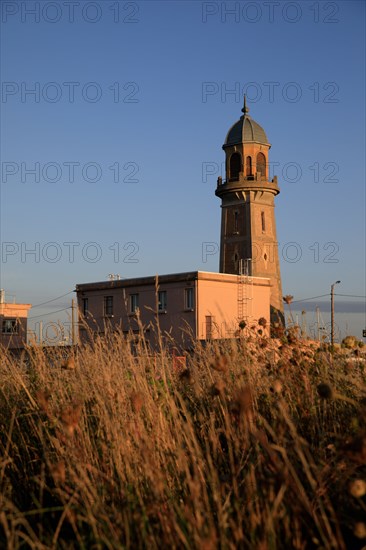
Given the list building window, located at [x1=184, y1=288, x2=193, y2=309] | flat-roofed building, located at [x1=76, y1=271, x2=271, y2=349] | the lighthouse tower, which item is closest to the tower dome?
the lighthouse tower

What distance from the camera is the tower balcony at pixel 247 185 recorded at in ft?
199

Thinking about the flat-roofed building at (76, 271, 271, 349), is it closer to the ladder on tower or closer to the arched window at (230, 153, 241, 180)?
the ladder on tower

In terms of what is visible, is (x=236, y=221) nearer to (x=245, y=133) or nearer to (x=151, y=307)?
(x=245, y=133)

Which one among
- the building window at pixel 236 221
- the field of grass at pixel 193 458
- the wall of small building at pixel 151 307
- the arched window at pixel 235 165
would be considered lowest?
the field of grass at pixel 193 458

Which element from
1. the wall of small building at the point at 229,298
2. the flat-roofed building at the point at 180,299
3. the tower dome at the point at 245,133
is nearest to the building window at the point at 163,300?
the flat-roofed building at the point at 180,299

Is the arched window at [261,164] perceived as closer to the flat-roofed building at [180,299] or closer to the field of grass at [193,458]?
the flat-roofed building at [180,299]

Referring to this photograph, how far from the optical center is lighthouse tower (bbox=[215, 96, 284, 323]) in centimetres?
5894

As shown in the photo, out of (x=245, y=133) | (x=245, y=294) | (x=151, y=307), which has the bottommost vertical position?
(x=151, y=307)

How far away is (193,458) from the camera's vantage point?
3809 millimetres

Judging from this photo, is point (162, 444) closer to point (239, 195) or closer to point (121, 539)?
point (121, 539)

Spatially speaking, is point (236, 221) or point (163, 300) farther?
point (236, 221)

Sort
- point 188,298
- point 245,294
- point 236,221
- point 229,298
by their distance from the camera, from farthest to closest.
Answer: point 236,221, point 245,294, point 229,298, point 188,298

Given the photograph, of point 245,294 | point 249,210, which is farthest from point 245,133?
point 245,294

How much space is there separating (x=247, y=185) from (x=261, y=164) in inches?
148
